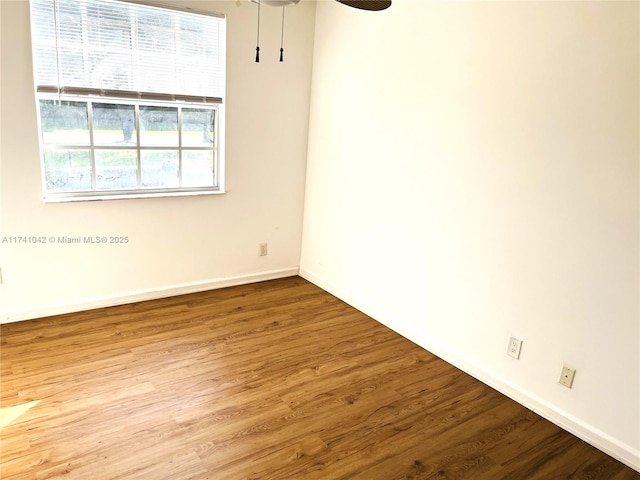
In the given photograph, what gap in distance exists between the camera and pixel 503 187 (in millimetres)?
2459

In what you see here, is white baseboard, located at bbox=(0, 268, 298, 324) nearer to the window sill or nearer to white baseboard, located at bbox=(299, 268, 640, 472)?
the window sill

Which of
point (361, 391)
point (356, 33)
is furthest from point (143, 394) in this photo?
point (356, 33)

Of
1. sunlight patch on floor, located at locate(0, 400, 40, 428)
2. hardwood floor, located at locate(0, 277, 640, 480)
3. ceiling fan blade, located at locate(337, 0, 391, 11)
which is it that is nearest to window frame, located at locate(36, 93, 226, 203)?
hardwood floor, located at locate(0, 277, 640, 480)

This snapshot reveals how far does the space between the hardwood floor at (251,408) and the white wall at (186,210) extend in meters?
0.27

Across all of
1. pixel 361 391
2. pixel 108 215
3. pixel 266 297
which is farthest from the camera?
pixel 266 297

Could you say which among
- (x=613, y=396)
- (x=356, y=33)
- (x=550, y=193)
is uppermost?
(x=356, y=33)

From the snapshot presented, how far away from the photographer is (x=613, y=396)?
2104 millimetres

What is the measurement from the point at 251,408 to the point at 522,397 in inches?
55.9

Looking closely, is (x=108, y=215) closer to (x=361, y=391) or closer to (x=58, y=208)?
(x=58, y=208)

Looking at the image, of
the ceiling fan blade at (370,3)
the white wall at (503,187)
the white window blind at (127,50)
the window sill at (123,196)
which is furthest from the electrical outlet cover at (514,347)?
the white window blind at (127,50)

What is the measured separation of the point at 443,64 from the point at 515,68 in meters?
0.48

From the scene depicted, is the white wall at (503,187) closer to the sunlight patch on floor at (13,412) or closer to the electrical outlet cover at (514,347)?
the electrical outlet cover at (514,347)

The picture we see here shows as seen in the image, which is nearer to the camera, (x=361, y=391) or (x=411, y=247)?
(x=361, y=391)

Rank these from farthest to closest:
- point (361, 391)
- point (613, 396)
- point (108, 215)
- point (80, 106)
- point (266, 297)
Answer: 1. point (266, 297)
2. point (108, 215)
3. point (80, 106)
4. point (361, 391)
5. point (613, 396)
